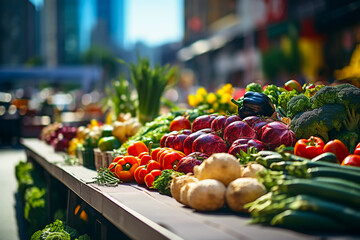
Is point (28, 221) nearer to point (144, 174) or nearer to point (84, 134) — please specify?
point (84, 134)

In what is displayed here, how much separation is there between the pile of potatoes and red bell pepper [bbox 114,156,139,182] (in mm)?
1036

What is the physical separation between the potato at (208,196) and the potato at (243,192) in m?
0.05

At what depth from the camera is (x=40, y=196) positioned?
599 cm

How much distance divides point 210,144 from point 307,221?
55.4 inches

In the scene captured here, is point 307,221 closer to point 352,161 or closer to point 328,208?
point 328,208

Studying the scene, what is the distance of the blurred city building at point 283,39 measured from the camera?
16.3m

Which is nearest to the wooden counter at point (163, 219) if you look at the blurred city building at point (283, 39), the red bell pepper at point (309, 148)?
the red bell pepper at point (309, 148)

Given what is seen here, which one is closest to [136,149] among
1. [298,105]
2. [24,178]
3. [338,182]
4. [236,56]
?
[298,105]

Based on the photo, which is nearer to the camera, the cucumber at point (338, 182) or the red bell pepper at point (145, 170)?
the cucumber at point (338, 182)

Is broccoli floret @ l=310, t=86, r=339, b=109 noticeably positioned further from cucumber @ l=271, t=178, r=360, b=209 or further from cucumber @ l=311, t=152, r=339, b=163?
cucumber @ l=271, t=178, r=360, b=209

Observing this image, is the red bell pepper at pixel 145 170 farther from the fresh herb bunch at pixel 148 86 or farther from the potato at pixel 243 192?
the fresh herb bunch at pixel 148 86

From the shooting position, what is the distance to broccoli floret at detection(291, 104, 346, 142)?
10.7 feet

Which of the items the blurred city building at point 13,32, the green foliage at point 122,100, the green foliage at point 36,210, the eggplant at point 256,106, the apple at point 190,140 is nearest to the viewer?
the apple at point 190,140

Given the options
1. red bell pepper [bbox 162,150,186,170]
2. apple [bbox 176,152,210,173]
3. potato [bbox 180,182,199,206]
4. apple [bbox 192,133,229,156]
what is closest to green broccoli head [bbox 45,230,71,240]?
red bell pepper [bbox 162,150,186,170]
